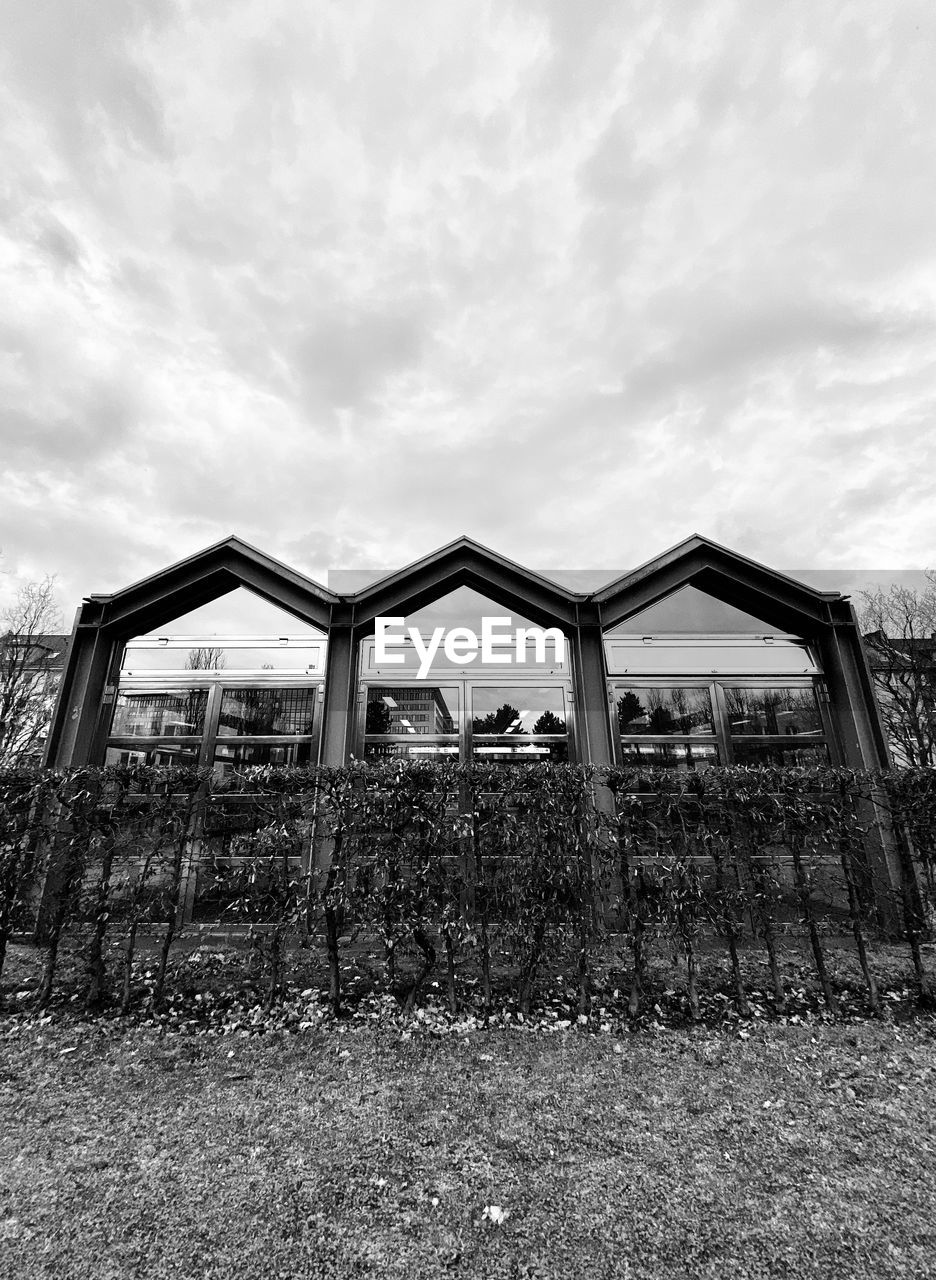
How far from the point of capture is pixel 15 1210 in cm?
258

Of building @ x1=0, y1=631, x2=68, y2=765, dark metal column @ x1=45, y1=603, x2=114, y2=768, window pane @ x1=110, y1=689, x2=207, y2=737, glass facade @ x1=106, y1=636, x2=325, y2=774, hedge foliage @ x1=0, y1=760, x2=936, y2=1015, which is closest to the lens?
hedge foliage @ x1=0, y1=760, x2=936, y2=1015

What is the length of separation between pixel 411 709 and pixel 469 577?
243 centimetres

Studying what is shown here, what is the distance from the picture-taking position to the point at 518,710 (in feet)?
27.2

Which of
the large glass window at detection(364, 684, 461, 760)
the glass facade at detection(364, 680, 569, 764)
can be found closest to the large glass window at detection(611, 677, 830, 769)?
the glass facade at detection(364, 680, 569, 764)

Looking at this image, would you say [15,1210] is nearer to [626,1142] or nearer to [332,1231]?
[332,1231]

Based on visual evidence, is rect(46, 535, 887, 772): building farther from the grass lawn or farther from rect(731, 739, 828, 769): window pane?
the grass lawn

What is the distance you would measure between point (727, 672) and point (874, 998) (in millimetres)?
4609

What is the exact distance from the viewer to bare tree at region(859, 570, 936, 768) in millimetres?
12867

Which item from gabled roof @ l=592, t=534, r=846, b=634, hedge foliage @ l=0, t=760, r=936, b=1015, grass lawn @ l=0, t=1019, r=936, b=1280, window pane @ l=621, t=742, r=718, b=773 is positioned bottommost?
grass lawn @ l=0, t=1019, r=936, b=1280

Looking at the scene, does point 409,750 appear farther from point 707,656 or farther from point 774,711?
point 774,711

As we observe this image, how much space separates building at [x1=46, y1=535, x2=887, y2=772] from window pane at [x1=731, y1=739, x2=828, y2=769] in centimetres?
3

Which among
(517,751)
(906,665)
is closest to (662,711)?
(517,751)

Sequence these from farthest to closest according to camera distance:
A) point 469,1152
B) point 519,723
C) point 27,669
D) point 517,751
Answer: point 27,669 < point 519,723 < point 517,751 < point 469,1152

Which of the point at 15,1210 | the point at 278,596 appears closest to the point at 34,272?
the point at 278,596
